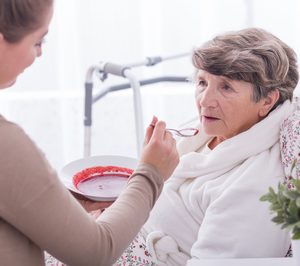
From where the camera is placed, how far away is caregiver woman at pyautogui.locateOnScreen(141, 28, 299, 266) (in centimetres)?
151

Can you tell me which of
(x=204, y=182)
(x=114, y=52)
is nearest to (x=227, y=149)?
(x=204, y=182)

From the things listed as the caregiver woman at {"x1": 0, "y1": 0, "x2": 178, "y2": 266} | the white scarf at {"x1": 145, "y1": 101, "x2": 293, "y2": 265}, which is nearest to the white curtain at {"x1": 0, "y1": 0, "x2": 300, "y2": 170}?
the white scarf at {"x1": 145, "y1": 101, "x2": 293, "y2": 265}

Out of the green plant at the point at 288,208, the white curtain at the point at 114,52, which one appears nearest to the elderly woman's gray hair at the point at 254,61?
the green plant at the point at 288,208

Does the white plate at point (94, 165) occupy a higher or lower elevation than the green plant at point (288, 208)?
lower

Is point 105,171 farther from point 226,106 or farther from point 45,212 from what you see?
point 45,212

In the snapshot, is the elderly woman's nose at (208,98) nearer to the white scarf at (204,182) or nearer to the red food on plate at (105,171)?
the white scarf at (204,182)

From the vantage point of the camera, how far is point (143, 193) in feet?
3.66

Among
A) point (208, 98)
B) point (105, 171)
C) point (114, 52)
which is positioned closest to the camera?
point (105, 171)

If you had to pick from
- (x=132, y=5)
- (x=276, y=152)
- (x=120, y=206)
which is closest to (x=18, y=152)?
(x=120, y=206)

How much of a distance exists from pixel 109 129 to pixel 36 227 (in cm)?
225

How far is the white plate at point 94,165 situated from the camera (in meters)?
1.43

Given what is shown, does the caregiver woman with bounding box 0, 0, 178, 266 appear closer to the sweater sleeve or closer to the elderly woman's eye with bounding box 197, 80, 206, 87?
the sweater sleeve

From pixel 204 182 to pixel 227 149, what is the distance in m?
0.11

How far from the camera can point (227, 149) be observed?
5.33 feet
